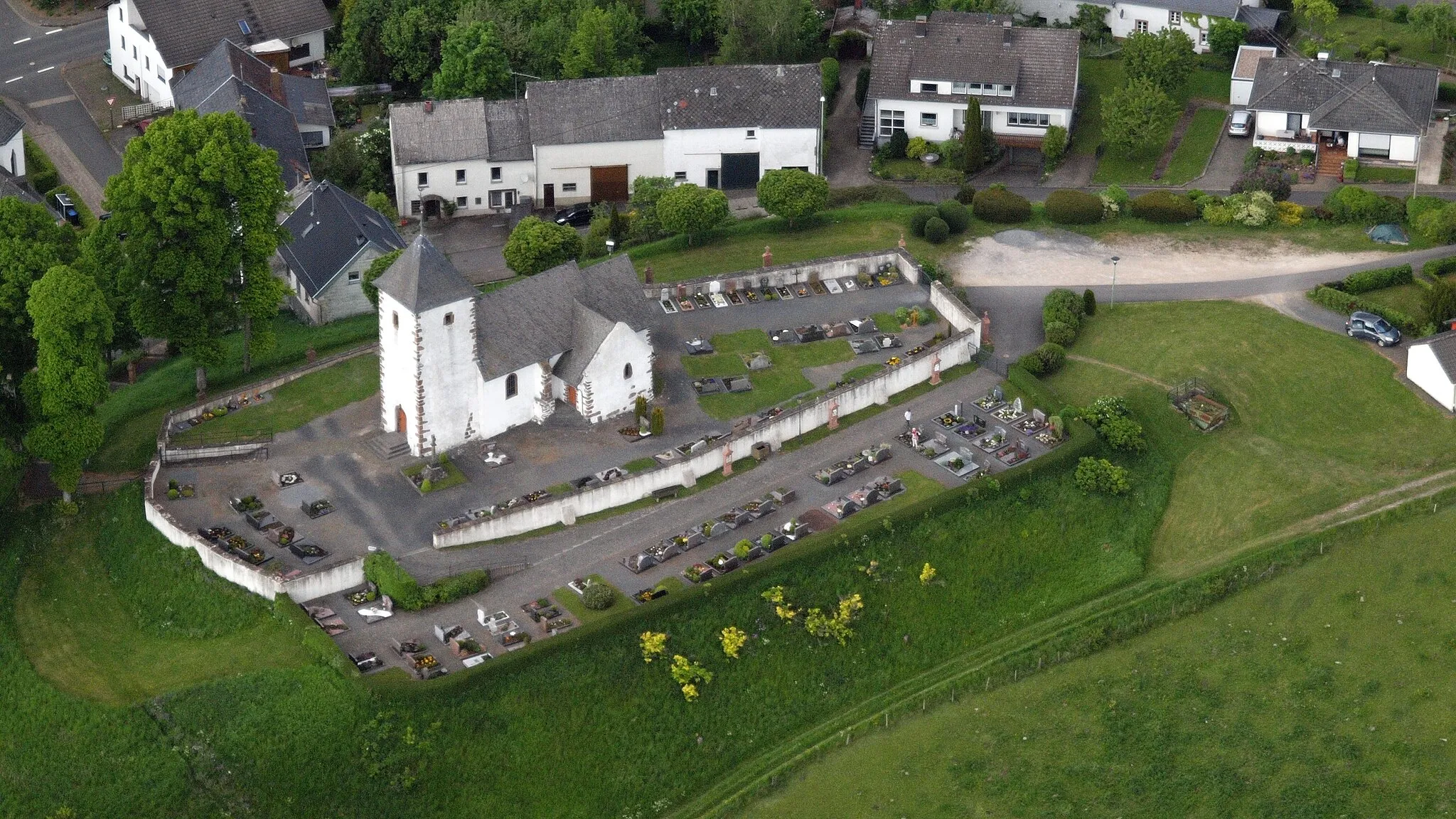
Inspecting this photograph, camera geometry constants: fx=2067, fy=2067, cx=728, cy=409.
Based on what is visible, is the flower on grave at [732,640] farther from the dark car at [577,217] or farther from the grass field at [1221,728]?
the dark car at [577,217]

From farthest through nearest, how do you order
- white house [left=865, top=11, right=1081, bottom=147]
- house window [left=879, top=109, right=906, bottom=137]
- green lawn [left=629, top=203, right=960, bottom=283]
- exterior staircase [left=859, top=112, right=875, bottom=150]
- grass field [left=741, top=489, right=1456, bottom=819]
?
exterior staircase [left=859, top=112, right=875, bottom=150]
house window [left=879, top=109, right=906, bottom=137]
white house [left=865, top=11, right=1081, bottom=147]
green lawn [left=629, top=203, right=960, bottom=283]
grass field [left=741, top=489, right=1456, bottom=819]

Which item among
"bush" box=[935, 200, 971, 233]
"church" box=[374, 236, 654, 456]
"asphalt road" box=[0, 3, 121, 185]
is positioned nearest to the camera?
"church" box=[374, 236, 654, 456]

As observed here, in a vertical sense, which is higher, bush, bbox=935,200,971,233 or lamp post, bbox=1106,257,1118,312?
bush, bbox=935,200,971,233

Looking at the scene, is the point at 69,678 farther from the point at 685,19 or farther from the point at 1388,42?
the point at 1388,42

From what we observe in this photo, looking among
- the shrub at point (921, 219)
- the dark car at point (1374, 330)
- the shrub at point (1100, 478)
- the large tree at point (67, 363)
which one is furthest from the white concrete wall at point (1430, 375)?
the large tree at point (67, 363)

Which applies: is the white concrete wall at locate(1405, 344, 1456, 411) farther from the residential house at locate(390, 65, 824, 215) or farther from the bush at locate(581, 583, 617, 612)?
the bush at locate(581, 583, 617, 612)

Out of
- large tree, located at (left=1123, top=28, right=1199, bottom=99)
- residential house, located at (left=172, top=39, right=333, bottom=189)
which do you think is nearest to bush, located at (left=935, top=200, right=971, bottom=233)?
Result: large tree, located at (left=1123, top=28, right=1199, bottom=99)

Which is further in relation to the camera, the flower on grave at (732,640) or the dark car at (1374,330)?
the dark car at (1374,330)
